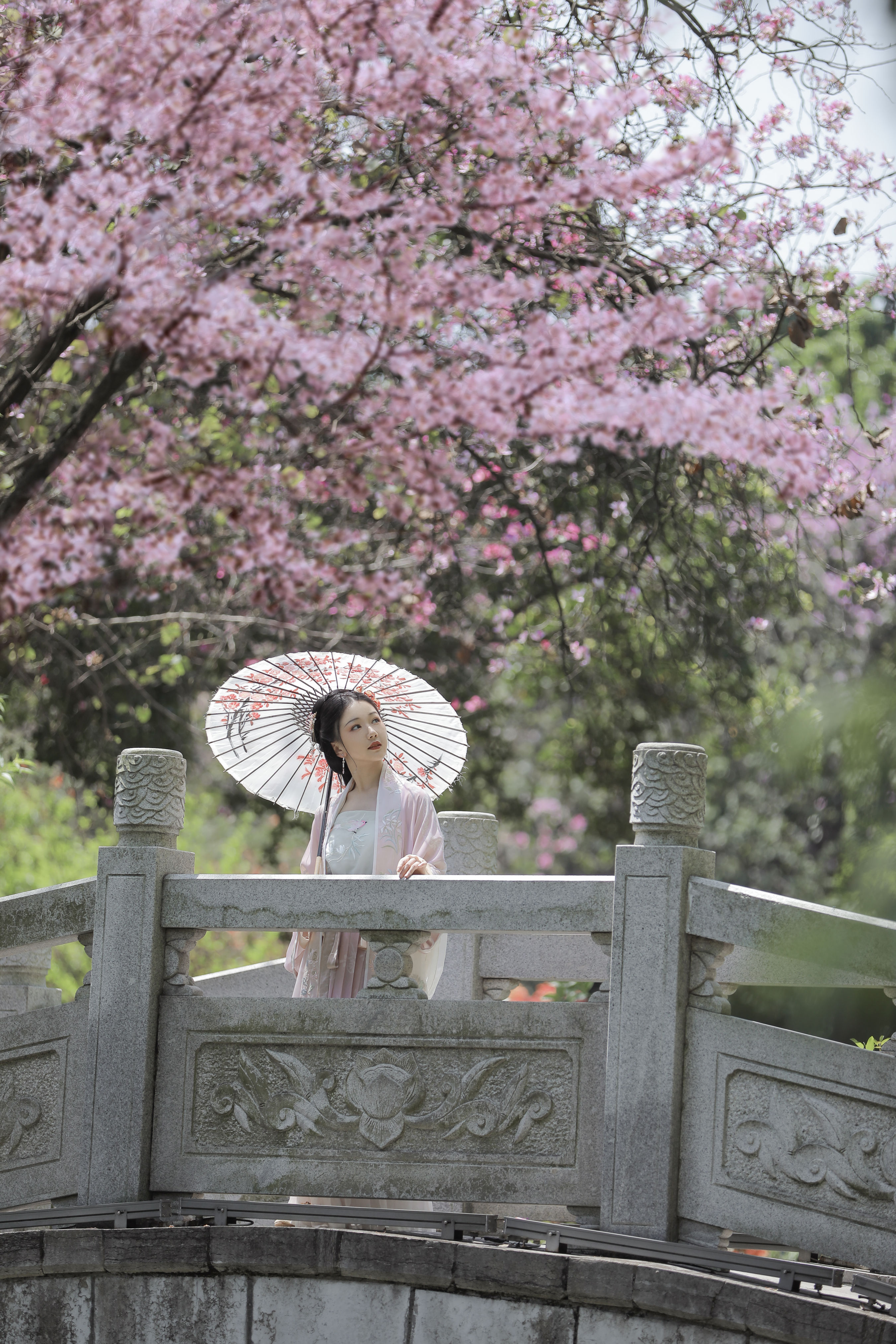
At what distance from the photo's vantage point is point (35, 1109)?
4926mm

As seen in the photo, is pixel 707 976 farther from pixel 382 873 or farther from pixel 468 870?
pixel 468 870

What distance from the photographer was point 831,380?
14.8 metres

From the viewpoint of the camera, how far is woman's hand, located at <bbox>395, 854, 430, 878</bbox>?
4.71 meters

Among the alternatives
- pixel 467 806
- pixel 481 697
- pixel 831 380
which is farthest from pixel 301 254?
pixel 831 380

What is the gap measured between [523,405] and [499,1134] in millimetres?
3311

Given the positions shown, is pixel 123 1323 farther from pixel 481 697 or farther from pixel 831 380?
pixel 831 380

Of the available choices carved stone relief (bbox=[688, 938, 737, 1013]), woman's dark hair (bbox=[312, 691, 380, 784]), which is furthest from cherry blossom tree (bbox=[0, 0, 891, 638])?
carved stone relief (bbox=[688, 938, 737, 1013])

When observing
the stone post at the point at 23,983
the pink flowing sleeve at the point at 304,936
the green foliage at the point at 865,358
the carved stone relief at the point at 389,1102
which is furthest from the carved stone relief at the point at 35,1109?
the green foliage at the point at 865,358

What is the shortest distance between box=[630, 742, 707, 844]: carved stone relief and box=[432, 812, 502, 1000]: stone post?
5.91 feet

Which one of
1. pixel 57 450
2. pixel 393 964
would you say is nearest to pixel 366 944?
pixel 393 964

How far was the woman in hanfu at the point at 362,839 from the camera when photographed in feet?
16.8

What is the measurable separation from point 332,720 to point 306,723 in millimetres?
239

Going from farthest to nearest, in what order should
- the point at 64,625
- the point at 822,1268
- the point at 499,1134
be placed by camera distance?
the point at 64,625 → the point at 499,1134 → the point at 822,1268

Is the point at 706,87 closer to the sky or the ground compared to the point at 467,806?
closer to the sky
